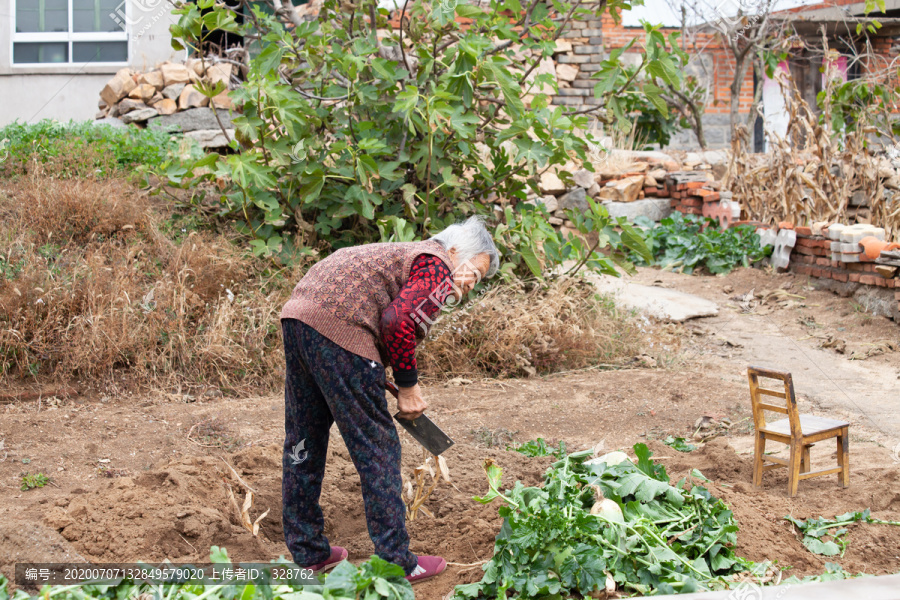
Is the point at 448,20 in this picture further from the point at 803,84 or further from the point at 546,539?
the point at 803,84

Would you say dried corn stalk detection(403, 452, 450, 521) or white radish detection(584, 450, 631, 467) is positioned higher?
white radish detection(584, 450, 631, 467)

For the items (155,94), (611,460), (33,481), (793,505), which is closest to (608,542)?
(611,460)

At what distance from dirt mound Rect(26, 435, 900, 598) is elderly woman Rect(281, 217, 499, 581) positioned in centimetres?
32

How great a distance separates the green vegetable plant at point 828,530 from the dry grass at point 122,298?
354 centimetres

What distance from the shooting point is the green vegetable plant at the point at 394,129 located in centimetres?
530

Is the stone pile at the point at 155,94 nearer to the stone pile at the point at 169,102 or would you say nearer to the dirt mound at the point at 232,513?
the stone pile at the point at 169,102

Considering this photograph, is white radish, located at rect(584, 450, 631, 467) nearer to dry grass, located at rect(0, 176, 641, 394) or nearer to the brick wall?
dry grass, located at rect(0, 176, 641, 394)

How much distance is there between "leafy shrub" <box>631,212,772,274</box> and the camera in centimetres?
955

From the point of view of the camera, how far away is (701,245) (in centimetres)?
972

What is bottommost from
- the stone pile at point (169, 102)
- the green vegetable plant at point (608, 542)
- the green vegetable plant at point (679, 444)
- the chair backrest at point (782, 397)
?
the green vegetable plant at point (679, 444)

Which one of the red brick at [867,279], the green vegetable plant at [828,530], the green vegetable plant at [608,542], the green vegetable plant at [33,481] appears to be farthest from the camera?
the red brick at [867,279]

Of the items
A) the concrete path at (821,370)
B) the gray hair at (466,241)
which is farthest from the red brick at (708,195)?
the gray hair at (466,241)

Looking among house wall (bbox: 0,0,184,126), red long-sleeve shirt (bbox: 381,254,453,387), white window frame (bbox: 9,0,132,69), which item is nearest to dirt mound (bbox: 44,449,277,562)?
red long-sleeve shirt (bbox: 381,254,453,387)

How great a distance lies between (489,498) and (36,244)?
4859 mm
